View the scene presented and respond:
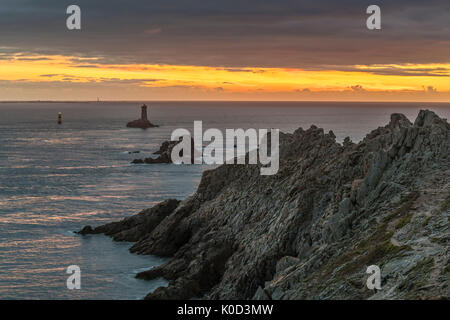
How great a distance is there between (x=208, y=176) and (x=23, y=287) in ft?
74.8

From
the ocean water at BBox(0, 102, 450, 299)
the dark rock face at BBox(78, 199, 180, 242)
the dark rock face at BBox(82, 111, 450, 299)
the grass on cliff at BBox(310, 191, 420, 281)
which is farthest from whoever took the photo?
the dark rock face at BBox(78, 199, 180, 242)

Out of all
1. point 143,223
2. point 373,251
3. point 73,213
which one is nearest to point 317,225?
point 373,251

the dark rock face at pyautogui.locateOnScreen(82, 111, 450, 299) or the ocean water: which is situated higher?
the dark rock face at pyautogui.locateOnScreen(82, 111, 450, 299)

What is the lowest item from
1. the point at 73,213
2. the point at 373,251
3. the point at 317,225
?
the point at 73,213

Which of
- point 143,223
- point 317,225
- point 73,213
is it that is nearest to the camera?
point 317,225

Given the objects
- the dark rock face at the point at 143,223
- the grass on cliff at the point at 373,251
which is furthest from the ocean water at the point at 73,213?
the grass on cliff at the point at 373,251

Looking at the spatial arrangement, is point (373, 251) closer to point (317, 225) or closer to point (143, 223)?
point (317, 225)

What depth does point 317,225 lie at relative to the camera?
4075cm

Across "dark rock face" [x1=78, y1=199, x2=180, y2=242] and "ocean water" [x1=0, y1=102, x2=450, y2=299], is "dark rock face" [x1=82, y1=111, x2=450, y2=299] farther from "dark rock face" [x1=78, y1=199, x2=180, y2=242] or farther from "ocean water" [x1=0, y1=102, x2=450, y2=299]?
"ocean water" [x1=0, y1=102, x2=450, y2=299]

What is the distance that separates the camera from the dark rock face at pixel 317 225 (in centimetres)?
2878

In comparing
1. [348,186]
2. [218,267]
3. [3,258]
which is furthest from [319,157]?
[3,258]

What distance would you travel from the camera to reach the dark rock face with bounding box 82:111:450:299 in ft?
94.4

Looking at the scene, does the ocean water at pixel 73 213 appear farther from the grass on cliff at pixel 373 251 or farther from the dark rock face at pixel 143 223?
the grass on cliff at pixel 373 251

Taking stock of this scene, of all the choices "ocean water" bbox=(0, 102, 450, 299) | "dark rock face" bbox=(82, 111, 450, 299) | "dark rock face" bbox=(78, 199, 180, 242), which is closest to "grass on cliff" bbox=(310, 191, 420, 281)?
"dark rock face" bbox=(82, 111, 450, 299)
